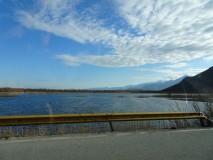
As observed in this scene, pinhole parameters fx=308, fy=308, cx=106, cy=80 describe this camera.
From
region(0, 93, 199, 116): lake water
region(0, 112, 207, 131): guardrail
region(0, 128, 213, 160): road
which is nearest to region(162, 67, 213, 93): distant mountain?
region(0, 93, 199, 116): lake water

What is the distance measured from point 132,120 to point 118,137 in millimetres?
2101

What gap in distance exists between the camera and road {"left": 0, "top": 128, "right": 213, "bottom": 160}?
6.77m

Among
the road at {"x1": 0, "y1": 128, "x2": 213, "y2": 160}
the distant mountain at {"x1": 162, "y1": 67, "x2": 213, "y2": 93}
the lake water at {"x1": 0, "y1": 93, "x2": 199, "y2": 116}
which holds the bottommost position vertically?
the road at {"x1": 0, "y1": 128, "x2": 213, "y2": 160}

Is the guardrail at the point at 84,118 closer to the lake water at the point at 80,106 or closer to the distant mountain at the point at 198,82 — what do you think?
the lake water at the point at 80,106

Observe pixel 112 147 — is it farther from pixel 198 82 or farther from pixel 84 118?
pixel 198 82

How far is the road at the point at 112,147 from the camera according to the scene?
6773mm

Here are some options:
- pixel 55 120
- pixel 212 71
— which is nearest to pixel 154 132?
pixel 55 120

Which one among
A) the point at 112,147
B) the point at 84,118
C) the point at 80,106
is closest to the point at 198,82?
the point at 80,106

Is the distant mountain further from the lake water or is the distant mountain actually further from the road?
the road

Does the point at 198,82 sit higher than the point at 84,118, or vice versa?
the point at 198,82

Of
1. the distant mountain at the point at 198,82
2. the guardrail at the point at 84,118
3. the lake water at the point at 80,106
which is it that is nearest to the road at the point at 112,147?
the guardrail at the point at 84,118

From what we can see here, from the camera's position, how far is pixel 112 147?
306 inches

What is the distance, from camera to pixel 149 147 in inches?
308

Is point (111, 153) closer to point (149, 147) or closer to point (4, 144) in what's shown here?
point (149, 147)
